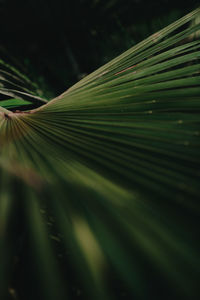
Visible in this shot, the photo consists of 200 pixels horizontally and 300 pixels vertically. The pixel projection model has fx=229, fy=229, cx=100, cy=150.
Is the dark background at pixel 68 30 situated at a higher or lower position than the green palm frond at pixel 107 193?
higher

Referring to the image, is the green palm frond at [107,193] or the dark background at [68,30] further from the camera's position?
the dark background at [68,30]

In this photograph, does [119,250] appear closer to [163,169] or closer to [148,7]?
[163,169]

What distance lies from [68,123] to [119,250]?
1.31 feet

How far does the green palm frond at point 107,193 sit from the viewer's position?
0.97 ft

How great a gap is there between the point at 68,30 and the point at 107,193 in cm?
201

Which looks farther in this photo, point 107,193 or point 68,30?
point 68,30

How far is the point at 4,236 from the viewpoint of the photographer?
0.31 metres

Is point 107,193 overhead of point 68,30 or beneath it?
beneath

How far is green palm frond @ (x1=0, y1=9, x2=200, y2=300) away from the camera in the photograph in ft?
0.97

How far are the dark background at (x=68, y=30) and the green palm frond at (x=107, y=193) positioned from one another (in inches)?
34.1

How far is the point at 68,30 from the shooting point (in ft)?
6.64


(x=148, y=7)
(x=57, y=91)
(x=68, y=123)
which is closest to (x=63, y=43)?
(x=57, y=91)

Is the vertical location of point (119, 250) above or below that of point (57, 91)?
below

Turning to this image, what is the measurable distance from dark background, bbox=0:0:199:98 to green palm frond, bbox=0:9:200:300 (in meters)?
0.87
